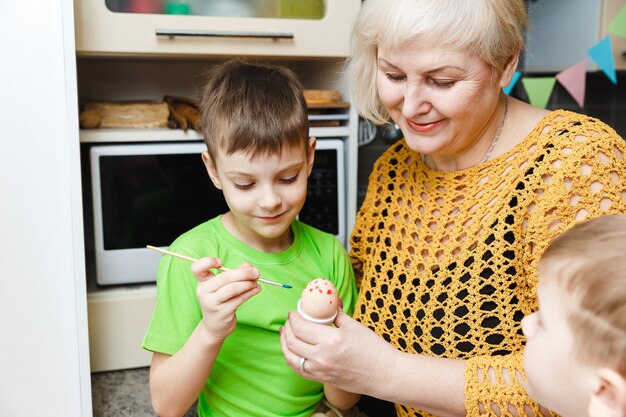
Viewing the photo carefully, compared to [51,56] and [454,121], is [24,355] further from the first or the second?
[454,121]

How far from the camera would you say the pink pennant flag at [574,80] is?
2.02m

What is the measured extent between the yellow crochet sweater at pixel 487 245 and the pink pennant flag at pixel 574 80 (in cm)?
115

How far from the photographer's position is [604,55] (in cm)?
192

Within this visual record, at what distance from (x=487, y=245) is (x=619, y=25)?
128 cm

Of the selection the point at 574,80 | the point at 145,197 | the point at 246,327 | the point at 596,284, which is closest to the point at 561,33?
the point at 574,80

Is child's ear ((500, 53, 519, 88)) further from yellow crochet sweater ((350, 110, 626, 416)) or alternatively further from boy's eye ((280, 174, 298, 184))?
boy's eye ((280, 174, 298, 184))

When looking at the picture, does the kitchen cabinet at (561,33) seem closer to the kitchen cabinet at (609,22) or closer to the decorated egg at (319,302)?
the kitchen cabinet at (609,22)

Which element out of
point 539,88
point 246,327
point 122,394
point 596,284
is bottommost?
point 122,394

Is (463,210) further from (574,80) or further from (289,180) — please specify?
(574,80)

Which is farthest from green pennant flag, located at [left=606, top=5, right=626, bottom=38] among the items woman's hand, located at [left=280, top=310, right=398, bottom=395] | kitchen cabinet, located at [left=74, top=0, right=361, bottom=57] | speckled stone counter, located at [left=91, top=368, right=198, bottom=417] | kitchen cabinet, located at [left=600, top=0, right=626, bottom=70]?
speckled stone counter, located at [left=91, top=368, right=198, bottom=417]

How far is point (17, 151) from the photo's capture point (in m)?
1.15

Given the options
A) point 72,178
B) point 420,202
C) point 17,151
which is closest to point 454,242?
point 420,202

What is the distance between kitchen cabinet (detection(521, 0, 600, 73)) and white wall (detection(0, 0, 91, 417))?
135 centimetres

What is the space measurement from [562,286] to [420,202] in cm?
46
